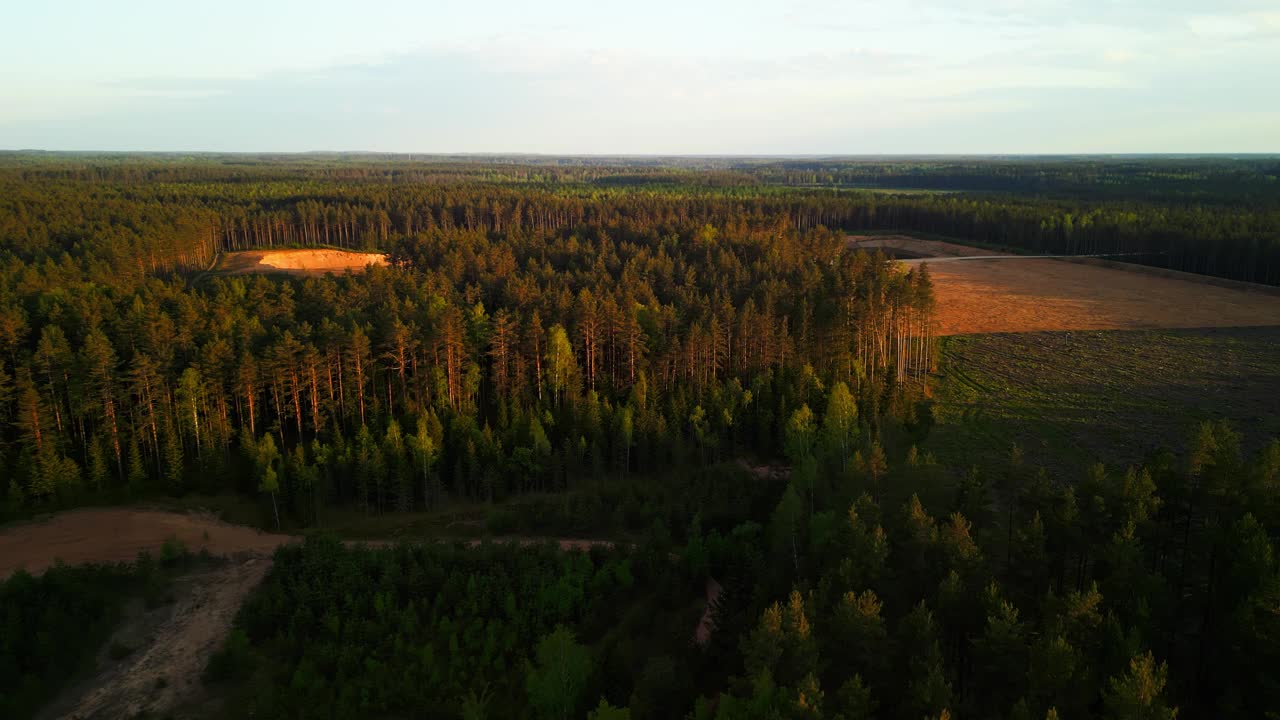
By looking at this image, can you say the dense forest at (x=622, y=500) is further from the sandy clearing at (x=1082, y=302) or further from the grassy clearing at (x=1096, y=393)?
the sandy clearing at (x=1082, y=302)

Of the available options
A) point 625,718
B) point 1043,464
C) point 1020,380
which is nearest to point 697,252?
point 1020,380

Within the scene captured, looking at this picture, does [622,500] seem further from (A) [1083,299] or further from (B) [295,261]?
(B) [295,261]

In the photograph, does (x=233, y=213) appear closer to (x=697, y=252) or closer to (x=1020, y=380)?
(x=697, y=252)

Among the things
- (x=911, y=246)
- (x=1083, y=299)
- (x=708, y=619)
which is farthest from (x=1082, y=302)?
(x=708, y=619)

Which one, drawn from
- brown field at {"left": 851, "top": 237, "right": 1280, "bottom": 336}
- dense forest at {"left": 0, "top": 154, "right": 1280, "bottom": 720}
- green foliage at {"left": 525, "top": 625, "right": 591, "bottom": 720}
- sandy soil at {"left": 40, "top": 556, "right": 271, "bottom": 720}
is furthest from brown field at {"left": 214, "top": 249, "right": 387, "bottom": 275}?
green foliage at {"left": 525, "top": 625, "right": 591, "bottom": 720}

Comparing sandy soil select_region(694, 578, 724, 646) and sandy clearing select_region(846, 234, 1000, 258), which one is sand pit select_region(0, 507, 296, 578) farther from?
sandy clearing select_region(846, 234, 1000, 258)

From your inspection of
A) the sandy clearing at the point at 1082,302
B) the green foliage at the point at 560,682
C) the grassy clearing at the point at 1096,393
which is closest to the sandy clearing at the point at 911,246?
the sandy clearing at the point at 1082,302
